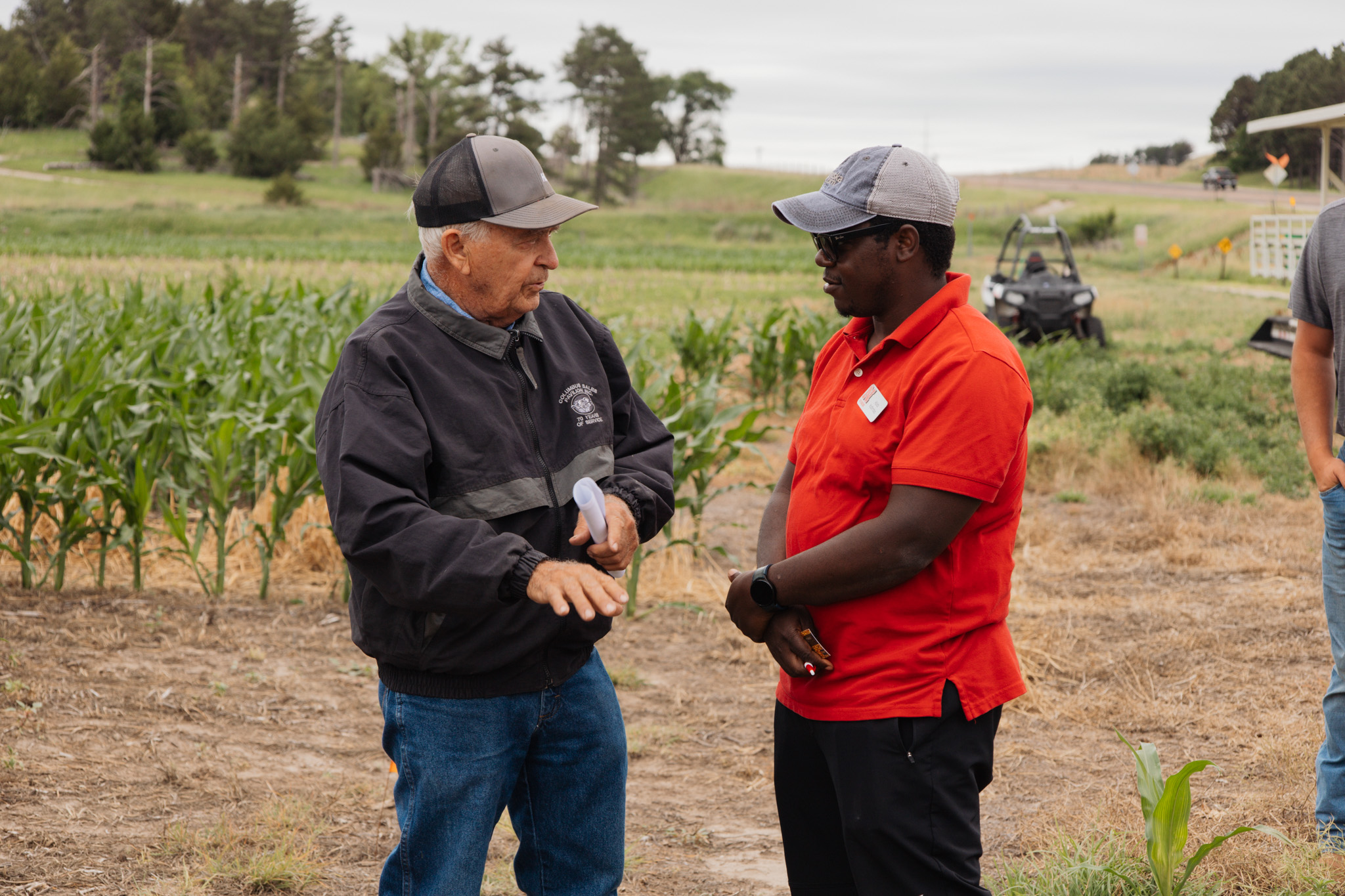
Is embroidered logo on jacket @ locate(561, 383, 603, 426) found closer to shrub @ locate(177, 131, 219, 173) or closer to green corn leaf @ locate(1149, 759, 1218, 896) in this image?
green corn leaf @ locate(1149, 759, 1218, 896)

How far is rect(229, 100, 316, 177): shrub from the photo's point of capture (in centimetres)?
6569

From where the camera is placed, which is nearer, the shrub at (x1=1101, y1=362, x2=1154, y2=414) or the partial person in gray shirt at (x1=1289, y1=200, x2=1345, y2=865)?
the partial person in gray shirt at (x1=1289, y1=200, x2=1345, y2=865)

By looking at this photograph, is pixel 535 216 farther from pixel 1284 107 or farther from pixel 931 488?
pixel 1284 107

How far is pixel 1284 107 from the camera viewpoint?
101 feet

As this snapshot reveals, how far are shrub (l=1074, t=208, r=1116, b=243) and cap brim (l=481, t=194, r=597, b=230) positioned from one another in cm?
4068

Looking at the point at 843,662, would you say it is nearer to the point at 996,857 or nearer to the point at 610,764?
the point at 610,764

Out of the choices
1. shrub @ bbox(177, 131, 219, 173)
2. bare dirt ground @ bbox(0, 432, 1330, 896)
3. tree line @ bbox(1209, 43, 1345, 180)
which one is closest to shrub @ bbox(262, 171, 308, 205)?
shrub @ bbox(177, 131, 219, 173)

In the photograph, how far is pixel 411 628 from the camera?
2014 mm

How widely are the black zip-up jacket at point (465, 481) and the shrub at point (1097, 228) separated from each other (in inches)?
1600

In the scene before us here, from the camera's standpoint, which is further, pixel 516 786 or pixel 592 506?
pixel 516 786

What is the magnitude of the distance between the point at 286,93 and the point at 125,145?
66.7 ft

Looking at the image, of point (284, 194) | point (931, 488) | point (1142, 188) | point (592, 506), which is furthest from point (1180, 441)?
point (1142, 188)

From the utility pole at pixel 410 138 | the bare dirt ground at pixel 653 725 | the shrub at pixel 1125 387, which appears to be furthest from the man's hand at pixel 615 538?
the utility pole at pixel 410 138

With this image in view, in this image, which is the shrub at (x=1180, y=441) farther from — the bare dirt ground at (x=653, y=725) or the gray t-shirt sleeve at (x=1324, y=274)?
the gray t-shirt sleeve at (x=1324, y=274)
